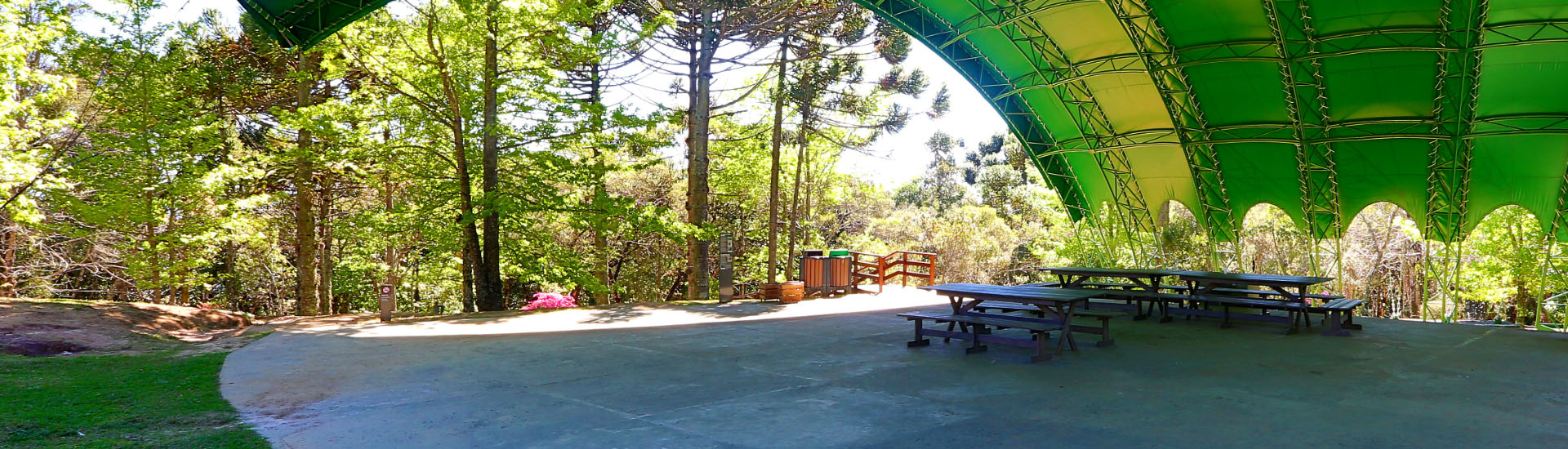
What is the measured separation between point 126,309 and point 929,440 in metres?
11.2

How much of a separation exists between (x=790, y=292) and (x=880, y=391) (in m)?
8.46

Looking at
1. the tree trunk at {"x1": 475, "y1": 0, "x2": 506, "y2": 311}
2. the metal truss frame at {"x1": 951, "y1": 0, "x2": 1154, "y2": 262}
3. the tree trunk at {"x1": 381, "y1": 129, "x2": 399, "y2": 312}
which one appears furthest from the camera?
the tree trunk at {"x1": 381, "y1": 129, "x2": 399, "y2": 312}

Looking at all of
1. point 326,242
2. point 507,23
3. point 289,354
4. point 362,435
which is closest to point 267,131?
point 326,242

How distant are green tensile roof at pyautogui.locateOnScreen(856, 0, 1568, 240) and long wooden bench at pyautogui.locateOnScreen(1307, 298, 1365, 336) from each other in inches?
184

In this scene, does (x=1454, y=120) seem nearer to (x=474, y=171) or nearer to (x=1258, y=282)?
(x=1258, y=282)

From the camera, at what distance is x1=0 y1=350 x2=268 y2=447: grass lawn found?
467 centimetres

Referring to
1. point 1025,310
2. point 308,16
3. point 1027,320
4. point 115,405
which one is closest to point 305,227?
point 308,16

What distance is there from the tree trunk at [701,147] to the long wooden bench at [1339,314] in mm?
10227

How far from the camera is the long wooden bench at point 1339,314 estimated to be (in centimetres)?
1009

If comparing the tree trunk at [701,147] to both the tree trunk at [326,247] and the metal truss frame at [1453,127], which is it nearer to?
the tree trunk at [326,247]

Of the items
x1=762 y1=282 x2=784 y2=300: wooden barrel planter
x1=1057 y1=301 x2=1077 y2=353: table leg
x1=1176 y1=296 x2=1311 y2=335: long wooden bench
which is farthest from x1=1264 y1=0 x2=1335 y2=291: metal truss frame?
x1=762 y1=282 x2=784 y2=300: wooden barrel planter

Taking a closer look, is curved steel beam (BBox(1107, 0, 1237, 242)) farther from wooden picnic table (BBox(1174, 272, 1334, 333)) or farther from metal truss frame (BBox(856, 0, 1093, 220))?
wooden picnic table (BBox(1174, 272, 1334, 333))

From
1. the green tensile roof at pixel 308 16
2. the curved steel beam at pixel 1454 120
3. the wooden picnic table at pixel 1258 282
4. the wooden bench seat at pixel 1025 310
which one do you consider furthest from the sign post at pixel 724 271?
the curved steel beam at pixel 1454 120

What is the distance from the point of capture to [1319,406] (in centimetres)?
583
